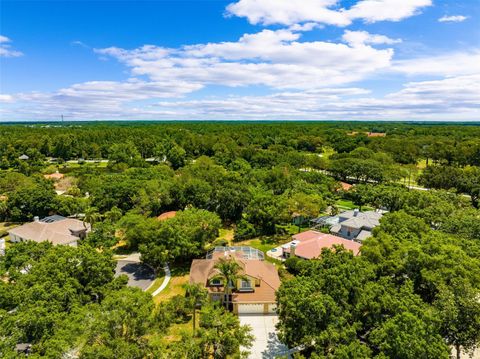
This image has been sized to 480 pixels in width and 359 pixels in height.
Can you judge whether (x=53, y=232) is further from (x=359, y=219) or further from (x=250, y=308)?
(x=359, y=219)

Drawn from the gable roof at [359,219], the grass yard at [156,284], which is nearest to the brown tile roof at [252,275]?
the grass yard at [156,284]

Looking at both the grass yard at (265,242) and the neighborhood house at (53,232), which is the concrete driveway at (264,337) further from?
the neighborhood house at (53,232)

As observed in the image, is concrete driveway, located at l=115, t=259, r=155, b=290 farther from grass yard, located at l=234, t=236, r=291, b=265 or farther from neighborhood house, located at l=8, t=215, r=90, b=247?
grass yard, located at l=234, t=236, r=291, b=265

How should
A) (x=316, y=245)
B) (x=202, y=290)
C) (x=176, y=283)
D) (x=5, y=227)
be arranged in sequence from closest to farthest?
(x=202, y=290) → (x=176, y=283) → (x=316, y=245) → (x=5, y=227)

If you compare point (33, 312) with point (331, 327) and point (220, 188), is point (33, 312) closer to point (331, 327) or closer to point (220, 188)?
point (331, 327)

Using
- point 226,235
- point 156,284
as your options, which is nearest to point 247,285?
point 156,284

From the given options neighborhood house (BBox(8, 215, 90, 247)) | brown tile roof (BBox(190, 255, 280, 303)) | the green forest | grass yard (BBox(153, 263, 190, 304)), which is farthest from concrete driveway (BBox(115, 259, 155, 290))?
neighborhood house (BBox(8, 215, 90, 247))
